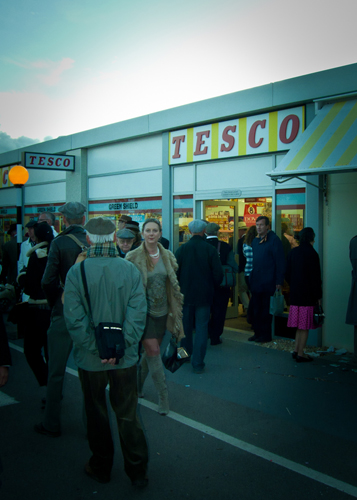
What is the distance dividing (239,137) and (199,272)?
3836mm

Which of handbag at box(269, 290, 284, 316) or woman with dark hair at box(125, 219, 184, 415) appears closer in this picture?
woman with dark hair at box(125, 219, 184, 415)

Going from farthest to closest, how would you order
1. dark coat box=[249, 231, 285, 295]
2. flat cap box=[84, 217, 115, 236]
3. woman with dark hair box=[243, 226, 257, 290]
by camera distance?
woman with dark hair box=[243, 226, 257, 290] → dark coat box=[249, 231, 285, 295] → flat cap box=[84, 217, 115, 236]

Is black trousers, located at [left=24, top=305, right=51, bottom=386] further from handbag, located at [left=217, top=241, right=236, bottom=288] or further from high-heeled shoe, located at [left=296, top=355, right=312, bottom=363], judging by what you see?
high-heeled shoe, located at [left=296, top=355, right=312, bottom=363]

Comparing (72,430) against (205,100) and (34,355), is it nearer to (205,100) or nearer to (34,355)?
(34,355)

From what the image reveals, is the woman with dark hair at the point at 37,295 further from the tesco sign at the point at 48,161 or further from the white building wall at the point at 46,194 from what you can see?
the white building wall at the point at 46,194

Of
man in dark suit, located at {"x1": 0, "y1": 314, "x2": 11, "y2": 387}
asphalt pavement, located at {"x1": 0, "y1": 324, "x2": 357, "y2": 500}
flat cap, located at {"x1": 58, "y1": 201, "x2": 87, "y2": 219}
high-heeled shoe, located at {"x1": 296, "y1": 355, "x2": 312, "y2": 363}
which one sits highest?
flat cap, located at {"x1": 58, "y1": 201, "x2": 87, "y2": 219}

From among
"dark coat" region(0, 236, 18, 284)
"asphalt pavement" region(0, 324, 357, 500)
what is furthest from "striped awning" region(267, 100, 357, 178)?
"dark coat" region(0, 236, 18, 284)

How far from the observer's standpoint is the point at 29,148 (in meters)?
16.4

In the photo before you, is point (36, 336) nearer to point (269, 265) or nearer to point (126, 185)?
point (269, 265)

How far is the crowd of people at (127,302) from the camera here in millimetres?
3207

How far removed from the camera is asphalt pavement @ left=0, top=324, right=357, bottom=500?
3.35 metres

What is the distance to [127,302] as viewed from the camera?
10.7 feet

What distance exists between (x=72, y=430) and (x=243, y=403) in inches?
75.3

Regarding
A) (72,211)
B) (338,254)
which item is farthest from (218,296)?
(72,211)
